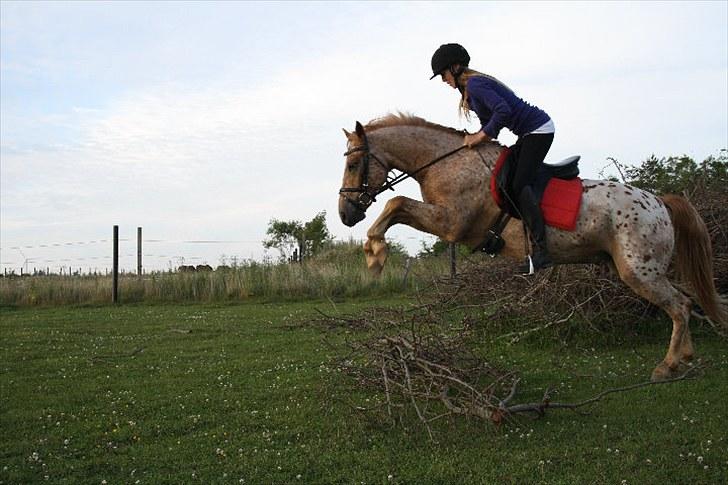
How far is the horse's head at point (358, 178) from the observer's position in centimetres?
680

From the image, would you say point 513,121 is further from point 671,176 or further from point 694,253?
point 671,176

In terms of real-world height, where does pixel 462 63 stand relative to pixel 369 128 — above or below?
above

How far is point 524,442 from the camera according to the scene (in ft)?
19.9

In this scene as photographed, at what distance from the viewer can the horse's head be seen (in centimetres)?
680

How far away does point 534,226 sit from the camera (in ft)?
22.4

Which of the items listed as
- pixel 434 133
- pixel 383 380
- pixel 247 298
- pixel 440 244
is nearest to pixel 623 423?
pixel 383 380

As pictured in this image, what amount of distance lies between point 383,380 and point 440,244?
19.0 meters

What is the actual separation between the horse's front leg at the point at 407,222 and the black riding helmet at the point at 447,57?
130 centimetres

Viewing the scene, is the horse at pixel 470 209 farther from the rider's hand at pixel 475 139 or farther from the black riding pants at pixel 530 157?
the black riding pants at pixel 530 157

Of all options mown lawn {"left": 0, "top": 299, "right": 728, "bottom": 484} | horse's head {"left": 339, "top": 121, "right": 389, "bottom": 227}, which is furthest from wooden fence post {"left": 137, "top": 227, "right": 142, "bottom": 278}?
horse's head {"left": 339, "top": 121, "right": 389, "bottom": 227}

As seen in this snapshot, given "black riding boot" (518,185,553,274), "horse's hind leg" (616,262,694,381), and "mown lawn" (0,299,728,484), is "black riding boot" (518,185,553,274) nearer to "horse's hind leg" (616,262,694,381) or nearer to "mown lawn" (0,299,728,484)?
"horse's hind leg" (616,262,694,381)

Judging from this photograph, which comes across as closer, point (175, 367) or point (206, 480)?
point (206, 480)

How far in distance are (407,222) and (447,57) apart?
62.8 inches

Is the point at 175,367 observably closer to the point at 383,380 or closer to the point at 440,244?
the point at 383,380
